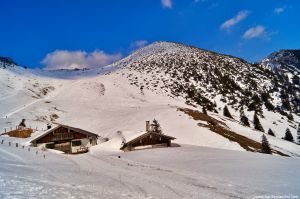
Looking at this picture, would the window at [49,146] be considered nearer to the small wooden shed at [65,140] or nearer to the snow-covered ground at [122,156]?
the small wooden shed at [65,140]

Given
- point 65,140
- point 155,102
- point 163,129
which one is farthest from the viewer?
point 155,102

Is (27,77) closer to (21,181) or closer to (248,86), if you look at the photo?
(248,86)

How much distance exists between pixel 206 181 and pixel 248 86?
15665 cm

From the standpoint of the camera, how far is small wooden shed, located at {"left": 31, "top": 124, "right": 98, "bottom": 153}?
64.3 m

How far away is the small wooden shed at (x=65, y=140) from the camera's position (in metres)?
64.3

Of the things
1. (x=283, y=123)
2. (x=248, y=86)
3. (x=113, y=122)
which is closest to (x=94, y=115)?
(x=113, y=122)

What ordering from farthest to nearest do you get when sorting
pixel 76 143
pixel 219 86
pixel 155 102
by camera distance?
pixel 219 86
pixel 155 102
pixel 76 143

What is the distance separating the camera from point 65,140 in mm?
67500

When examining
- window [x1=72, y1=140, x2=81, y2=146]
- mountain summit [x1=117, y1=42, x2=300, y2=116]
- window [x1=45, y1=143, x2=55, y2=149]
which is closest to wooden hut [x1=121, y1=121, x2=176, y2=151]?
window [x1=72, y1=140, x2=81, y2=146]

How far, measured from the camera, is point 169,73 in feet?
608

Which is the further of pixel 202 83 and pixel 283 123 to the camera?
pixel 202 83

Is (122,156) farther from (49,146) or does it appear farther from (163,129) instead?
(163,129)

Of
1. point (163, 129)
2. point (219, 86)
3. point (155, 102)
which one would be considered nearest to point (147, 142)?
point (163, 129)

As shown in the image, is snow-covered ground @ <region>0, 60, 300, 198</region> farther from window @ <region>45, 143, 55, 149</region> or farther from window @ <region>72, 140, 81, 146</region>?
window @ <region>45, 143, 55, 149</region>
